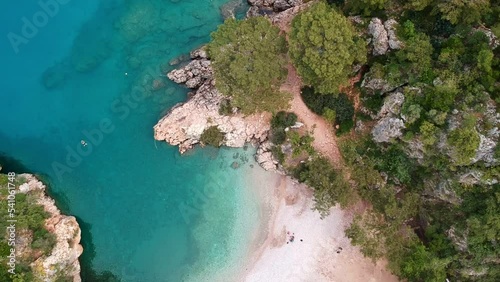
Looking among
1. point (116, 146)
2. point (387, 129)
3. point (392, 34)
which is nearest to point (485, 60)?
point (392, 34)

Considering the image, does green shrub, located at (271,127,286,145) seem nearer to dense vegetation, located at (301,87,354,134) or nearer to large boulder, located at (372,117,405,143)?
dense vegetation, located at (301,87,354,134)

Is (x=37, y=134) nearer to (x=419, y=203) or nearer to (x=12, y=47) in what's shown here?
(x=12, y=47)

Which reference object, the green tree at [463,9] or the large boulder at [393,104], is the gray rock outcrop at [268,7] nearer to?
the large boulder at [393,104]

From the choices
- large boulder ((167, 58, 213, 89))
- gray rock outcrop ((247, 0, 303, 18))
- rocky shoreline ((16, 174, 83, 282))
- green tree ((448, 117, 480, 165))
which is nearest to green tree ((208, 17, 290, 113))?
large boulder ((167, 58, 213, 89))

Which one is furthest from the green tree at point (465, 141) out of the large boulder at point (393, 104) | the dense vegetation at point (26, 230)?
the dense vegetation at point (26, 230)

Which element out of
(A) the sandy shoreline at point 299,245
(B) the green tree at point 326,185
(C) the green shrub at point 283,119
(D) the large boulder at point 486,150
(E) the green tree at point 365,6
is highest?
(E) the green tree at point 365,6

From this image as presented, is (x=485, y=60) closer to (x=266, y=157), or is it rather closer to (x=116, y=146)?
(x=266, y=157)
